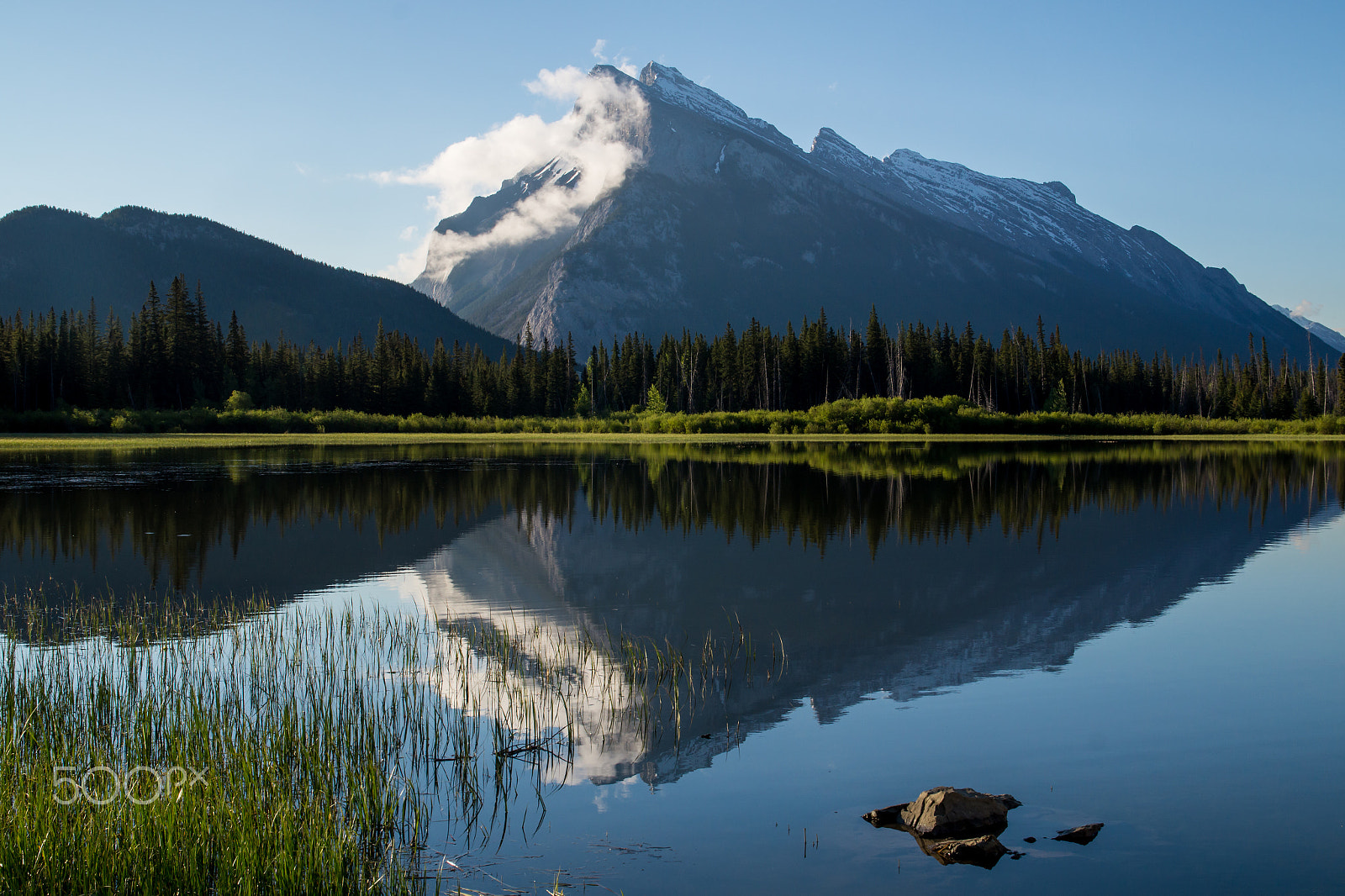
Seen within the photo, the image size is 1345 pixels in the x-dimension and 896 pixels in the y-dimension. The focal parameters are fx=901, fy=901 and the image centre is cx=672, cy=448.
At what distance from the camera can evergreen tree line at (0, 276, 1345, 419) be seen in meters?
106

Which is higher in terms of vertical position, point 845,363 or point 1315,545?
point 845,363

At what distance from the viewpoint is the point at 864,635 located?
44.2ft

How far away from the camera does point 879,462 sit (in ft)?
169

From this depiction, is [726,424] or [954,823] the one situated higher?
[726,424]

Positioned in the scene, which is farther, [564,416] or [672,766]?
[564,416]

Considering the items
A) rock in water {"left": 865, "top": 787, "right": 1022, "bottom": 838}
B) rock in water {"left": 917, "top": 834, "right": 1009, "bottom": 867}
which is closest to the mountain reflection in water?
rock in water {"left": 865, "top": 787, "right": 1022, "bottom": 838}

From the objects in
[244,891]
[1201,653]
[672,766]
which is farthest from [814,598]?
[244,891]

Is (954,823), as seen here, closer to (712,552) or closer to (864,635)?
(864,635)

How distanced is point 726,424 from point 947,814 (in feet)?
308

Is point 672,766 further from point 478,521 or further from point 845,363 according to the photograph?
point 845,363

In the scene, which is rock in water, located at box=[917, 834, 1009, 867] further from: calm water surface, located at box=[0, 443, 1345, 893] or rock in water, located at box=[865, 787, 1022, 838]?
rock in water, located at box=[865, 787, 1022, 838]

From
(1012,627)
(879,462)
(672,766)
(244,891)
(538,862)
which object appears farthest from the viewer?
(879,462)

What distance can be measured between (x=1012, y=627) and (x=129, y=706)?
11.9 metres

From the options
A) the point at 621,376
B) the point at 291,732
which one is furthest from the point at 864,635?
the point at 621,376
